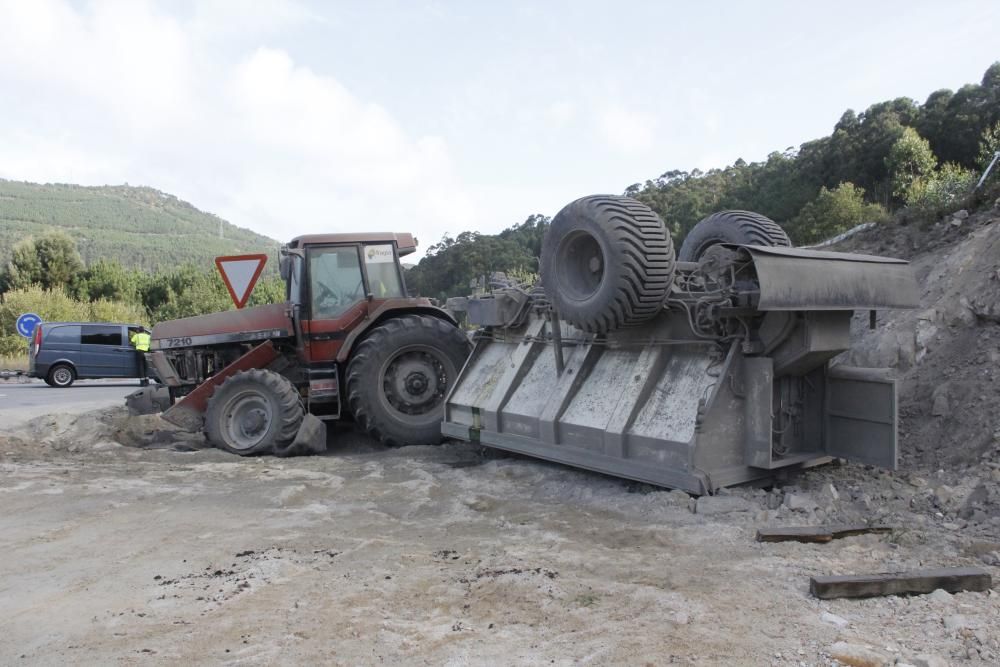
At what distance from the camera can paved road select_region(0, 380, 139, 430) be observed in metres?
9.31

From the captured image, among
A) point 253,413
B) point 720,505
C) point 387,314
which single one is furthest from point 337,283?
point 720,505

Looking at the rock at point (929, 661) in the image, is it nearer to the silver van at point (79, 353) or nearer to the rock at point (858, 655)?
the rock at point (858, 655)

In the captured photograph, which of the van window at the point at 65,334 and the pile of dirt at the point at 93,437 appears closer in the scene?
the pile of dirt at the point at 93,437

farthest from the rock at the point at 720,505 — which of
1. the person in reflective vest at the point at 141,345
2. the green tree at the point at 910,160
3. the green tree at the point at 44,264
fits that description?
the green tree at the point at 44,264

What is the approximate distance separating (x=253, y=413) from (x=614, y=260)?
4479mm

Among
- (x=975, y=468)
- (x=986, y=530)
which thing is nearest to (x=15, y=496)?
(x=986, y=530)

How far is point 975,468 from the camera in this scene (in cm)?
506

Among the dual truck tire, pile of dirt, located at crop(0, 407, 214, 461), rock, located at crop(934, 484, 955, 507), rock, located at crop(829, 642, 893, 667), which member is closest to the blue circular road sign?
pile of dirt, located at crop(0, 407, 214, 461)

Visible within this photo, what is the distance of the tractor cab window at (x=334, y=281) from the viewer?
830cm

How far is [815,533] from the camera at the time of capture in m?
4.11

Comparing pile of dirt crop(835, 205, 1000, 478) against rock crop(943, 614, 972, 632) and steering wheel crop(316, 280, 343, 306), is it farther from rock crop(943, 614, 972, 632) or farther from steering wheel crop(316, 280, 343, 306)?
steering wheel crop(316, 280, 343, 306)

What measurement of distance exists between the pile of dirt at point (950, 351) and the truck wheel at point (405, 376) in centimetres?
416

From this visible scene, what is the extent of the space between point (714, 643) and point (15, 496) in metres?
5.39

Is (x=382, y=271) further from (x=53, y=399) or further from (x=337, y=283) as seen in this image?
(x=53, y=399)
